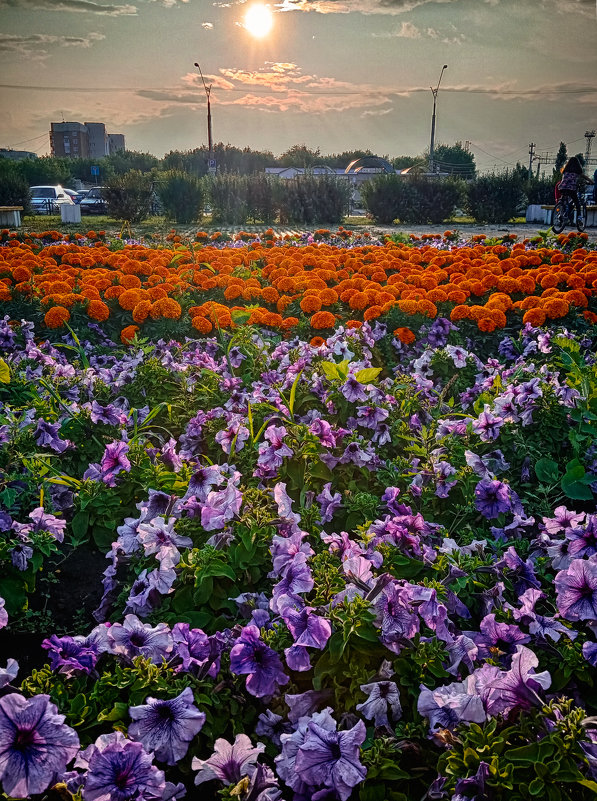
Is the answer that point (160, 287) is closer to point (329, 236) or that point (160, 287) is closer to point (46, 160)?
point (329, 236)

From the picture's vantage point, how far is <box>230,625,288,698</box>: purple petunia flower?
1.52 meters

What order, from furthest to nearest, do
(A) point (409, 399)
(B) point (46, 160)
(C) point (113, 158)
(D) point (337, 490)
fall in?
(C) point (113, 158) → (B) point (46, 160) → (A) point (409, 399) → (D) point (337, 490)

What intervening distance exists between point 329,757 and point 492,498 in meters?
1.20

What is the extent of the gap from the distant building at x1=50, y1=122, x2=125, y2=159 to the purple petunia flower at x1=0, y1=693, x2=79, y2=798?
14416 centimetres

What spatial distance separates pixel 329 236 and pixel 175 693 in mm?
10396

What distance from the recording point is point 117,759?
1233mm

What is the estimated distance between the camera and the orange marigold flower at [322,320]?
4.30m

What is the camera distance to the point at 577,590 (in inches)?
63.2

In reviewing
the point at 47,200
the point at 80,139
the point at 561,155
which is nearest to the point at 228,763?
the point at 47,200

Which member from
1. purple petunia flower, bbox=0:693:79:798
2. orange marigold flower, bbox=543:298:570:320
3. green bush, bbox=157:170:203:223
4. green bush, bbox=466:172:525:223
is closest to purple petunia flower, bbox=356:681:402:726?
purple petunia flower, bbox=0:693:79:798

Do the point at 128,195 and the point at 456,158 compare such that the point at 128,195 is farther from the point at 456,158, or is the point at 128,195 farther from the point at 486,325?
the point at 456,158

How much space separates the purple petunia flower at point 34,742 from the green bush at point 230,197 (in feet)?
73.3

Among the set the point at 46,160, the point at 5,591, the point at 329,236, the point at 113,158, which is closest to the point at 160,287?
the point at 5,591

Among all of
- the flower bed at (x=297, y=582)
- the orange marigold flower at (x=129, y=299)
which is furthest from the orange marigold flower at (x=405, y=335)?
the orange marigold flower at (x=129, y=299)
